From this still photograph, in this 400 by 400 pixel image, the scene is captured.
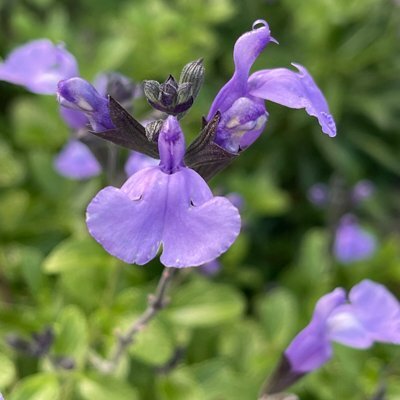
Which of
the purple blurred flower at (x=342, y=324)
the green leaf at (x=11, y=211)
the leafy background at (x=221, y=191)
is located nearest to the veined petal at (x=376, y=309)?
the purple blurred flower at (x=342, y=324)

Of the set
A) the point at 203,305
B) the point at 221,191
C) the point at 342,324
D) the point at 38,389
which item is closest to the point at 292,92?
the point at 342,324

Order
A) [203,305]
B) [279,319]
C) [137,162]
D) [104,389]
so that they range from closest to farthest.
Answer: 1. [137,162]
2. [104,389]
3. [203,305]
4. [279,319]

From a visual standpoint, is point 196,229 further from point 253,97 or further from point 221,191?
point 221,191

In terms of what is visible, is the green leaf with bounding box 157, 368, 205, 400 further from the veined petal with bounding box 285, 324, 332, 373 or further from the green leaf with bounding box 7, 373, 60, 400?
the veined petal with bounding box 285, 324, 332, 373

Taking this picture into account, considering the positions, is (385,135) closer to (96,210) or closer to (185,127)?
(185,127)

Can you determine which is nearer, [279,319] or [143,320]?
[143,320]

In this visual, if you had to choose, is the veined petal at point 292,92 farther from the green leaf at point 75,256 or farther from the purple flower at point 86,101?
the green leaf at point 75,256

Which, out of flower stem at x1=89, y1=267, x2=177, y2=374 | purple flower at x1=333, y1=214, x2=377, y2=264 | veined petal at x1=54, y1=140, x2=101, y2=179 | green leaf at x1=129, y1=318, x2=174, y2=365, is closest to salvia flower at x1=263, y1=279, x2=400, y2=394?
flower stem at x1=89, y1=267, x2=177, y2=374
